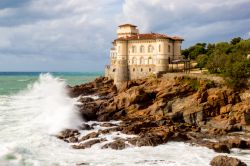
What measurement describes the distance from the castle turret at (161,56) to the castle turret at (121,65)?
18.7 feet

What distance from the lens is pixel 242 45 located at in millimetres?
58250

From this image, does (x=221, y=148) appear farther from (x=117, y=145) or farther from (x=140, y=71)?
(x=140, y=71)

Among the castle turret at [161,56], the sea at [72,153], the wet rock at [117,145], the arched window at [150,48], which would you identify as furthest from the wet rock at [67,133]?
the arched window at [150,48]

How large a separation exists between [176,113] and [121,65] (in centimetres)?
2109

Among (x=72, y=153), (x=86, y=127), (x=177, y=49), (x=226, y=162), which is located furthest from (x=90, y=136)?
(x=177, y=49)

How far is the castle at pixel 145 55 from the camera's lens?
57219mm

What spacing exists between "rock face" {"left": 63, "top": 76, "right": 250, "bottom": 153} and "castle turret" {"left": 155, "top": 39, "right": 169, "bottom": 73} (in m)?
7.83

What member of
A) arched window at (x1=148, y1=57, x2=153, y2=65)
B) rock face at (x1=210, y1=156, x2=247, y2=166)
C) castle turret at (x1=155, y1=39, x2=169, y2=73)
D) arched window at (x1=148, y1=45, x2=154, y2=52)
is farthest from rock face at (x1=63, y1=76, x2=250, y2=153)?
arched window at (x1=148, y1=45, x2=154, y2=52)

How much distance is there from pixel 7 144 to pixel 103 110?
1580 cm

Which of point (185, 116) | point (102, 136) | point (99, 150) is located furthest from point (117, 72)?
point (99, 150)

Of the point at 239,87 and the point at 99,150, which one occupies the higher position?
the point at 239,87

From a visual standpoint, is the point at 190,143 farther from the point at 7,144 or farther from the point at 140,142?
the point at 7,144

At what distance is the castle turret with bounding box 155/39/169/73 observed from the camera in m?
56.9

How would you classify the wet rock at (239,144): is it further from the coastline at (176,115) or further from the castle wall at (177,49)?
the castle wall at (177,49)
